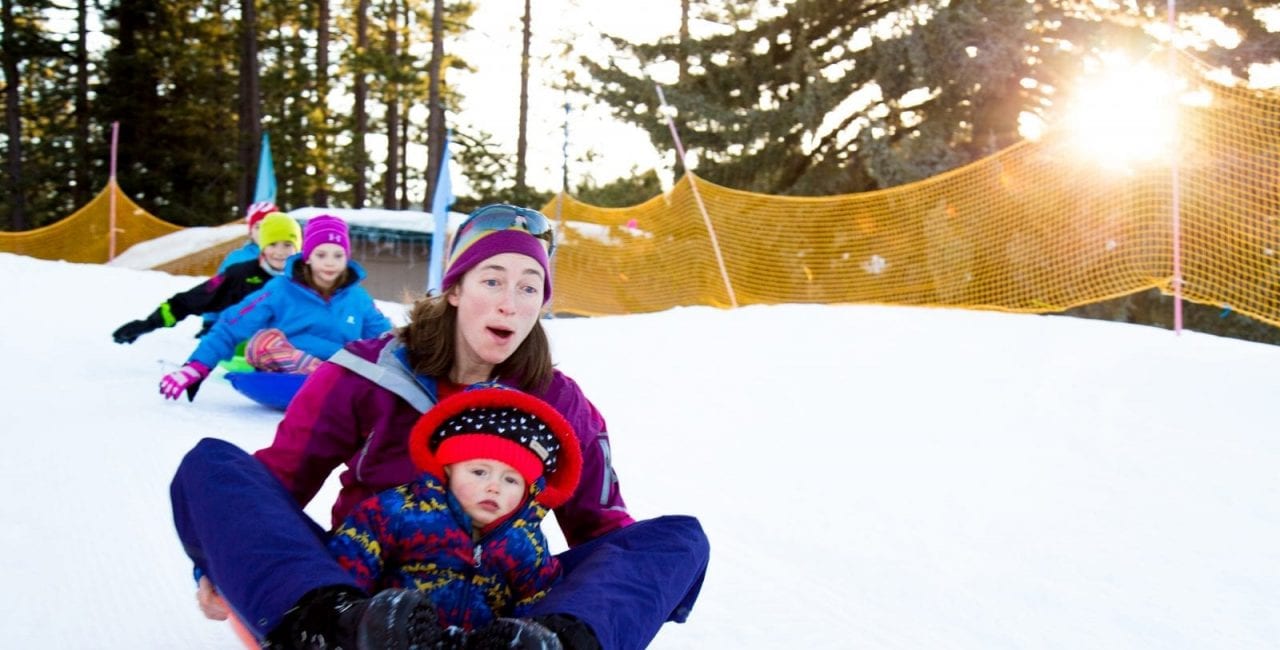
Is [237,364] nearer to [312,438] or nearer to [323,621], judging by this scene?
[312,438]

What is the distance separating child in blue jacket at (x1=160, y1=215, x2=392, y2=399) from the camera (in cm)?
511

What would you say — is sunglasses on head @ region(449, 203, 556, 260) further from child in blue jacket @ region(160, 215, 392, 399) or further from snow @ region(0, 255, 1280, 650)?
child in blue jacket @ region(160, 215, 392, 399)

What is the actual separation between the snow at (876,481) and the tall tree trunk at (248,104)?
580 inches

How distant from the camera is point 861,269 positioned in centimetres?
964

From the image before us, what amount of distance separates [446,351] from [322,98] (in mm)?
23124

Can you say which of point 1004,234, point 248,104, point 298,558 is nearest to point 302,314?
point 298,558

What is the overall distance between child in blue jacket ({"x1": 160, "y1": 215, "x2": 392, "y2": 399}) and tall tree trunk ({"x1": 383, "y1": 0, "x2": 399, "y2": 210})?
56.9 ft

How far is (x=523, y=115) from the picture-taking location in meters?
23.4

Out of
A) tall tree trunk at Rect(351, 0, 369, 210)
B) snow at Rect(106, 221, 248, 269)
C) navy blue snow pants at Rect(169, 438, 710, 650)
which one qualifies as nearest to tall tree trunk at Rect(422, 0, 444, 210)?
tall tree trunk at Rect(351, 0, 369, 210)

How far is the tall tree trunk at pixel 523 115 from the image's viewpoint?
23.2 m

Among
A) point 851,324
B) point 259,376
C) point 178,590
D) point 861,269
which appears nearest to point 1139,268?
point 851,324

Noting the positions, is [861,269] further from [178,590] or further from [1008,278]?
[178,590]

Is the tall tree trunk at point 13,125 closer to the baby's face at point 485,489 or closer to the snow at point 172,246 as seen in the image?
the snow at point 172,246

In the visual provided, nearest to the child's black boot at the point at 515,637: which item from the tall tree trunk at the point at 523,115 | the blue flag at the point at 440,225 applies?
the blue flag at the point at 440,225
